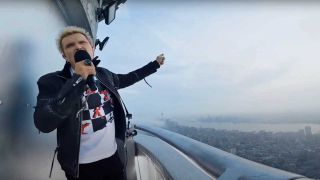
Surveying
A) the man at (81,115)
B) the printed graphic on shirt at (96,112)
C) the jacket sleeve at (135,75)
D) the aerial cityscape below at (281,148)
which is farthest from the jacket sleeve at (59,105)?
the aerial cityscape below at (281,148)

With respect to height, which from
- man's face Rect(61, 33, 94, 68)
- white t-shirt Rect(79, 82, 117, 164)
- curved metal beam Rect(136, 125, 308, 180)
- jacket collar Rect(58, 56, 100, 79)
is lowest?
curved metal beam Rect(136, 125, 308, 180)

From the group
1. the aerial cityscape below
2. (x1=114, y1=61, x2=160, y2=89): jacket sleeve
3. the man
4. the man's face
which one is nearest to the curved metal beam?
the aerial cityscape below

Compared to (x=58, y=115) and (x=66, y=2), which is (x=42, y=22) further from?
(x=58, y=115)

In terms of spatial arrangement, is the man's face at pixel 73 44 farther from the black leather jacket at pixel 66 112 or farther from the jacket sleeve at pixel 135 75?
the jacket sleeve at pixel 135 75

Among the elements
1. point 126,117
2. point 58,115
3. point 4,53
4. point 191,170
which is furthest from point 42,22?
point 191,170

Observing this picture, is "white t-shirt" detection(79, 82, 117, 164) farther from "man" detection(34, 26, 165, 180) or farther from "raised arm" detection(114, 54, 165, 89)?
"raised arm" detection(114, 54, 165, 89)

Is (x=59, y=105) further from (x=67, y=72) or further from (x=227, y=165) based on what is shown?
(x=227, y=165)

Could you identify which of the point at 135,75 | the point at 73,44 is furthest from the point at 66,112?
the point at 135,75
